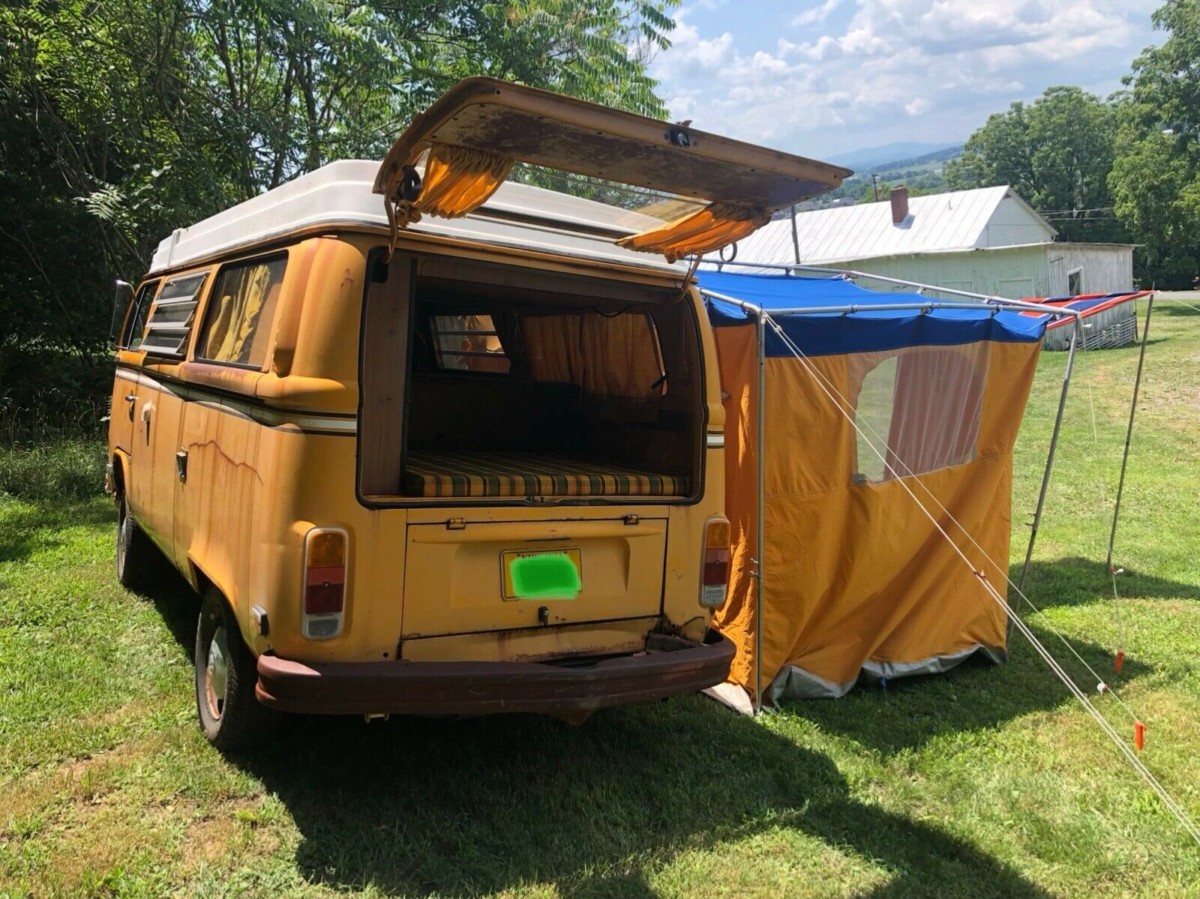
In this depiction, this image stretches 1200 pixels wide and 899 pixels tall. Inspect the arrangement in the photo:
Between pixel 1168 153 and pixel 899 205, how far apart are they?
1815cm

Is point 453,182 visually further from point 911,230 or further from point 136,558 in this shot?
point 911,230

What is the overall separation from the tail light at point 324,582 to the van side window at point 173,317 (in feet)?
6.53

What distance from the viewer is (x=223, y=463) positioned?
3689mm

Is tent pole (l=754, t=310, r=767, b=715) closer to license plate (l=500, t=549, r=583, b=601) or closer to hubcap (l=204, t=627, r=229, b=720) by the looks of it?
license plate (l=500, t=549, r=583, b=601)

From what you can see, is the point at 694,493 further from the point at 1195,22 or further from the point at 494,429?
the point at 1195,22

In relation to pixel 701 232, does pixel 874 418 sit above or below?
below

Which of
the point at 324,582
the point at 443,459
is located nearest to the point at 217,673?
the point at 324,582

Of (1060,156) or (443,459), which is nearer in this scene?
(443,459)

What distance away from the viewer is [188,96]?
38.3 feet

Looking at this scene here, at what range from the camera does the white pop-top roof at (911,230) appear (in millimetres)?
28844

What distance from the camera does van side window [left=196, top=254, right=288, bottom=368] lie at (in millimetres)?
3553

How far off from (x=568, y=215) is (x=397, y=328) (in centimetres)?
92

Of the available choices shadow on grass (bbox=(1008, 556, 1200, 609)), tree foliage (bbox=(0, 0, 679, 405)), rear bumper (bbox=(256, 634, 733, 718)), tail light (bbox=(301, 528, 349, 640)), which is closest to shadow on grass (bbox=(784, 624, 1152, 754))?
shadow on grass (bbox=(1008, 556, 1200, 609))

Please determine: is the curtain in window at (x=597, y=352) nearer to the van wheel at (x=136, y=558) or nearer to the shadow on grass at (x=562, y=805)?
the shadow on grass at (x=562, y=805)
